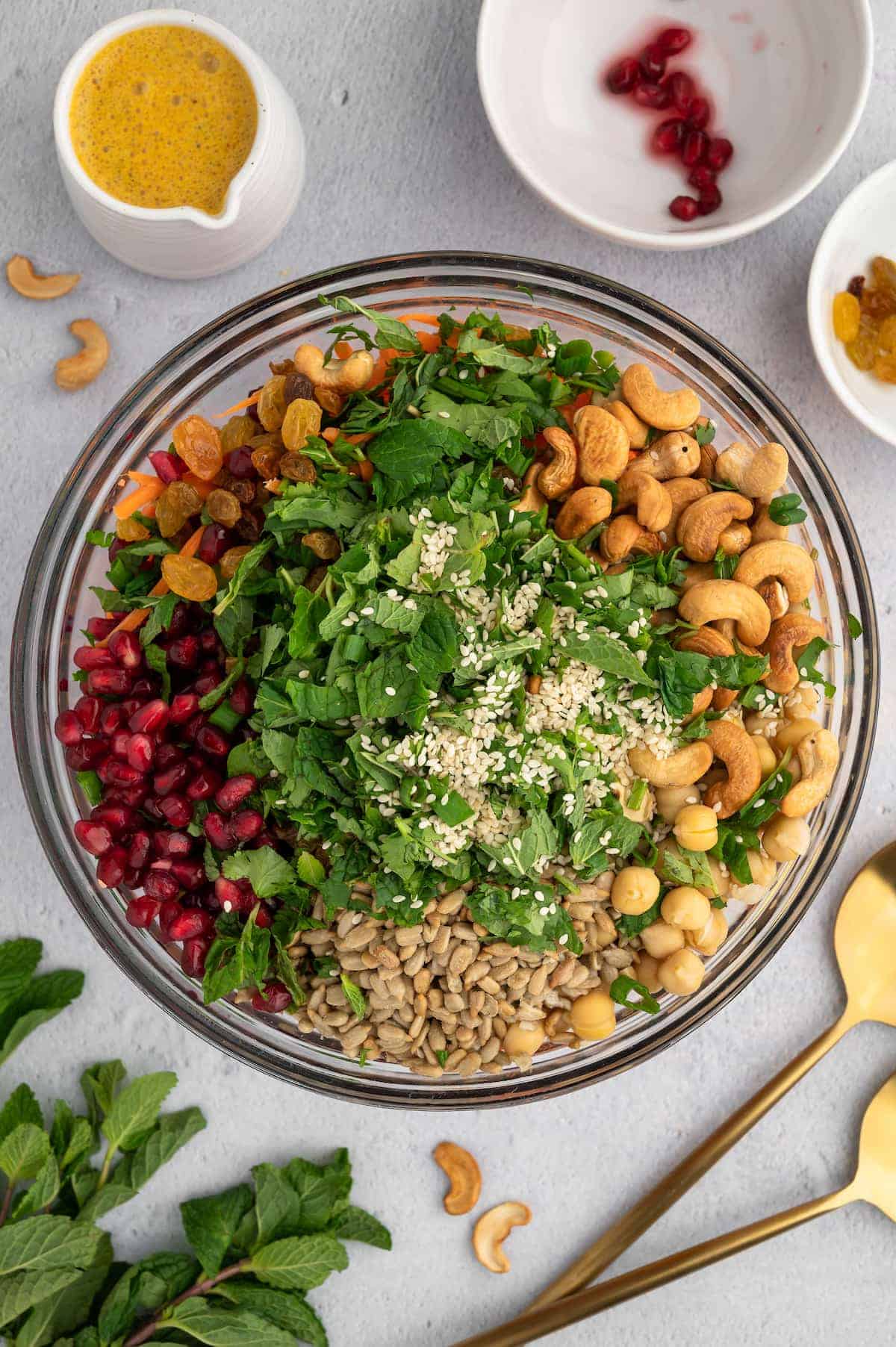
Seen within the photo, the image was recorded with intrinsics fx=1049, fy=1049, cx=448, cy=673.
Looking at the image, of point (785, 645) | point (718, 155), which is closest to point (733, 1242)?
point (785, 645)

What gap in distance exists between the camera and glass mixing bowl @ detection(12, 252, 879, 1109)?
1570 millimetres

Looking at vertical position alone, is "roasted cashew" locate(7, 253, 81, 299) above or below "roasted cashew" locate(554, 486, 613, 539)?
below

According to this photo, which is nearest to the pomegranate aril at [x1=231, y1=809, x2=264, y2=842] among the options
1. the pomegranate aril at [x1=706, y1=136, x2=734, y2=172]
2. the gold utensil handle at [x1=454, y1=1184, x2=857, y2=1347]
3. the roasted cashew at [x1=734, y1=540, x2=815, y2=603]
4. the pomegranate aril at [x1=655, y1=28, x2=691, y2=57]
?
the roasted cashew at [x1=734, y1=540, x2=815, y2=603]

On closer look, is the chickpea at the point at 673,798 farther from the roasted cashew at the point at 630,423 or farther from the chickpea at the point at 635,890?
the roasted cashew at the point at 630,423

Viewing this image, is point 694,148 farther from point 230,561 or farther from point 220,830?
→ point 220,830

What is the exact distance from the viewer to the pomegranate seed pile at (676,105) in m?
1.68

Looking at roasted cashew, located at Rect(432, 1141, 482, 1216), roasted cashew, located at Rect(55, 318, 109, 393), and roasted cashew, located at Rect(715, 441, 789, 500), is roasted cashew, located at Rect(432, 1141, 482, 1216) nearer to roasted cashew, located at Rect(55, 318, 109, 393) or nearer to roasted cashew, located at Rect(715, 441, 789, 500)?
roasted cashew, located at Rect(715, 441, 789, 500)

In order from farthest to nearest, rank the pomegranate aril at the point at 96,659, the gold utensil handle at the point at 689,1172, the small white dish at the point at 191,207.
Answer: the gold utensil handle at the point at 689,1172, the small white dish at the point at 191,207, the pomegranate aril at the point at 96,659

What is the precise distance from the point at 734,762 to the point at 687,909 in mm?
203

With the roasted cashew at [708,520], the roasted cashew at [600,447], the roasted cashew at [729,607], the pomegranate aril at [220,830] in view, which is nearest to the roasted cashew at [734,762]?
the roasted cashew at [729,607]

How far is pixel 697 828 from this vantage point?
1.32 meters

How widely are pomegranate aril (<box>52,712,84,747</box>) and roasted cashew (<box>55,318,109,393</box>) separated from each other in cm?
58

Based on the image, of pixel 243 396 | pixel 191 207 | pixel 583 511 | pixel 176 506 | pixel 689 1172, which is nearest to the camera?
pixel 583 511

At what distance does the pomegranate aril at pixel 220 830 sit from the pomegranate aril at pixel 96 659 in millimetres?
247
